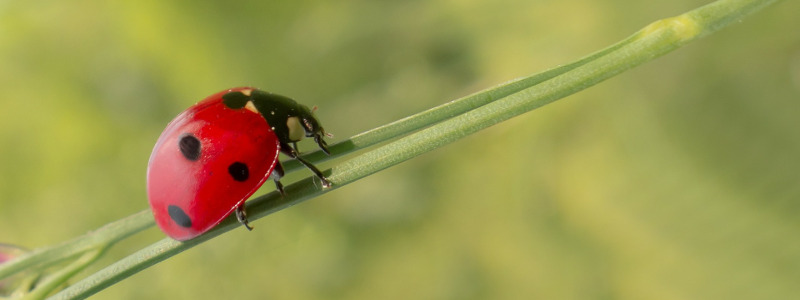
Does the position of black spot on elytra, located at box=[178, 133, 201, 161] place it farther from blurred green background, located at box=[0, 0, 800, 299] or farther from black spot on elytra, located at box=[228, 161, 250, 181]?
blurred green background, located at box=[0, 0, 800, 299]

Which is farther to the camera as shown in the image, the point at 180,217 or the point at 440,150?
the point at 440,150

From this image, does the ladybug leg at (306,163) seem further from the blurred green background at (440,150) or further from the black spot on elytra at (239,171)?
the blurred green background at (440,150)

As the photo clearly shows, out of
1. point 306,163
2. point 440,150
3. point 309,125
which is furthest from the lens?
point 440,150

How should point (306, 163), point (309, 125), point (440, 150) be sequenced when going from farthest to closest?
point (440, 150) < point (309, 125) < point (306, 163)

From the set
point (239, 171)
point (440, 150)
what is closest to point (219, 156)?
point (239, 171)

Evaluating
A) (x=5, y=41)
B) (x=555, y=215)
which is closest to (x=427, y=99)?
(x=555, y=215)

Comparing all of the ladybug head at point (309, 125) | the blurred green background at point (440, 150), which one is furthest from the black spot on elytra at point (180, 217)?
the blurred green background at point (440, 150)

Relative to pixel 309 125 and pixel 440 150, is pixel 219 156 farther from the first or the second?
pixel 440 150
